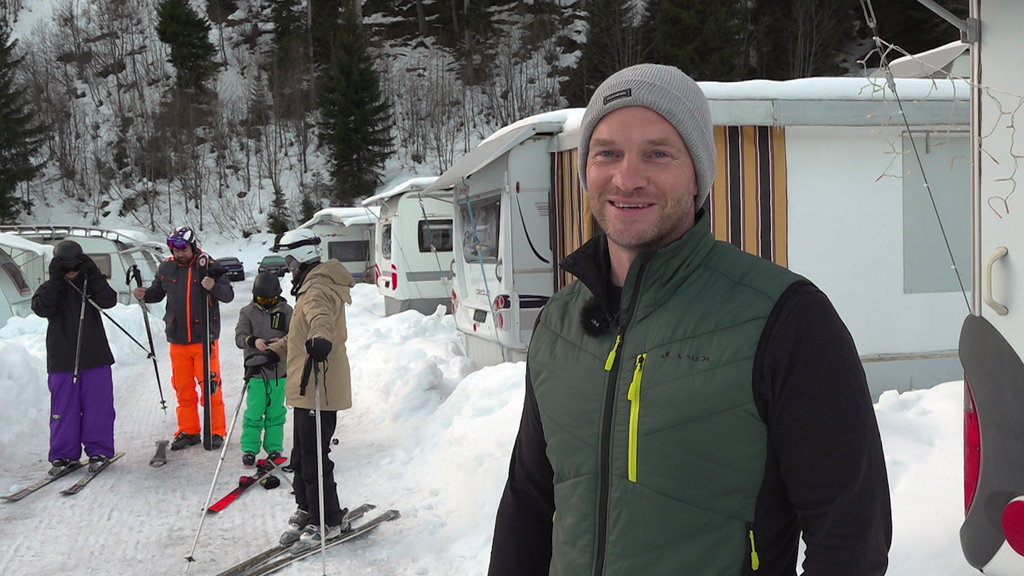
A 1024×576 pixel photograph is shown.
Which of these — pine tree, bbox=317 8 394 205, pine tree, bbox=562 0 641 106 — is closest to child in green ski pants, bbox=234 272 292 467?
pine tree, bbox=562 0 641 106

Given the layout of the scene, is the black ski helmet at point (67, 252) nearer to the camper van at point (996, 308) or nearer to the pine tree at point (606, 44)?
the camper van at point (996, 308)

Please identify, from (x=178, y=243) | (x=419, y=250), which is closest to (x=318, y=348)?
(x=178, y=243)

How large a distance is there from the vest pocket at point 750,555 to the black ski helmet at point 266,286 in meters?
5.35

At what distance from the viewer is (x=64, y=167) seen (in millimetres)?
41781

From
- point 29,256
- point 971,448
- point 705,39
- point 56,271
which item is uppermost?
point 705,39

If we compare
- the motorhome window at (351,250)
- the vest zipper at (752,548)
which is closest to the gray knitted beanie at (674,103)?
the vest zipper at (752,548)

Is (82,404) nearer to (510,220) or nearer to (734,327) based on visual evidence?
(510,220)

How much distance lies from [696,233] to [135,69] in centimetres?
5201

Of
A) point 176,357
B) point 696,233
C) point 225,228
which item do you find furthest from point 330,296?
point 225,228

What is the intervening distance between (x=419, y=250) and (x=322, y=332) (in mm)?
9171

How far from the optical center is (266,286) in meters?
6.17

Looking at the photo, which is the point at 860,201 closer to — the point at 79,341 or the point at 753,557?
the point at 753,557

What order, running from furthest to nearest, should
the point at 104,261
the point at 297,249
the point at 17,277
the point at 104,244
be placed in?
the point at 104,244 < the point at 104,261 < the point at 17,277 < the point at 297,249

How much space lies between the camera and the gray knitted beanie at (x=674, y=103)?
1.45 metres
